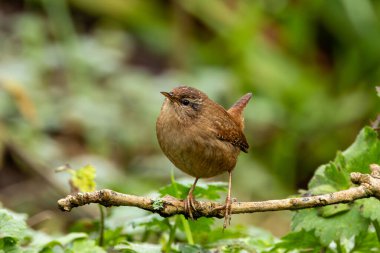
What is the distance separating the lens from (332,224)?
3.07 metres

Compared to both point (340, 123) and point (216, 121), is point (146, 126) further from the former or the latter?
point (216, 121)

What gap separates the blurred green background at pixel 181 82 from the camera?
7375 mm

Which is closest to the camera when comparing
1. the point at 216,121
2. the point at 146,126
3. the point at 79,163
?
the point at 216,121

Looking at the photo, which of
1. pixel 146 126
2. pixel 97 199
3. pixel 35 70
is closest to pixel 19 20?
pixel 35 70

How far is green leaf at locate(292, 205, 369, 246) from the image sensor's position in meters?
3.03

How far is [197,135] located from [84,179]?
67 centimetres

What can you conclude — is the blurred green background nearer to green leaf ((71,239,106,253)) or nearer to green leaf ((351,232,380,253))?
green leaf ((71,239,106,253))

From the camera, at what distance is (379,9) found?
8453mm

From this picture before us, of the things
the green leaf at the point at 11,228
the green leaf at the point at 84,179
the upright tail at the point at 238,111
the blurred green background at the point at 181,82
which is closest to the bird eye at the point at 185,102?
the upright tail at the point at 238,111

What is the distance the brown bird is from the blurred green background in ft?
8.99

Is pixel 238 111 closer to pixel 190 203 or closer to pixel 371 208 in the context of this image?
pixel 190 203

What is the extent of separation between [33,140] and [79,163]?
0.54m

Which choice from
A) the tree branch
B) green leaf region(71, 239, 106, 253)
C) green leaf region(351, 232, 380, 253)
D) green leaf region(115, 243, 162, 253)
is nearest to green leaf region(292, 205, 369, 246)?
green leaf region(351, 232, 380, 253)

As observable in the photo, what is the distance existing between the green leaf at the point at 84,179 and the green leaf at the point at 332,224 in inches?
35.2
